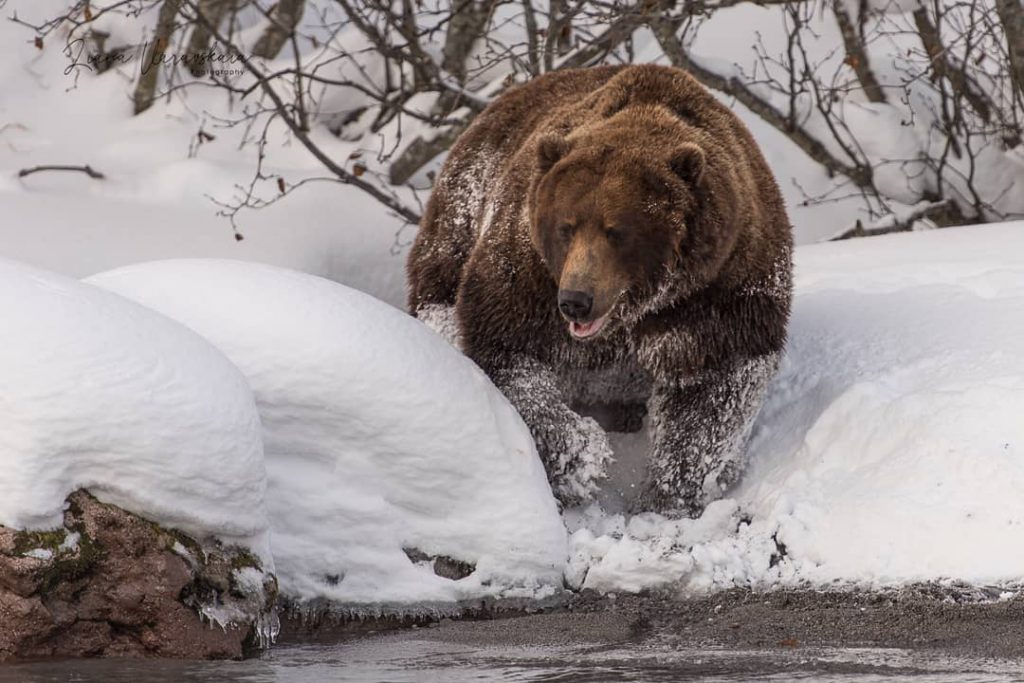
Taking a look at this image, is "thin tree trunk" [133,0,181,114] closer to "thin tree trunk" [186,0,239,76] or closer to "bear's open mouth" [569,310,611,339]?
"thin tree trunk" [186,0,239,76]

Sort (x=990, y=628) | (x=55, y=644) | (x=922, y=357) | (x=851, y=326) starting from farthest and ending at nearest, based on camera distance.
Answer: (x=851, y=326) → (x=922, y=357) → (x=990, y=628) → (x=55, y=644)

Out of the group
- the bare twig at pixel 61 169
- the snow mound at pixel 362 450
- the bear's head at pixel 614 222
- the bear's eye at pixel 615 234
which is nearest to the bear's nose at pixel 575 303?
the bear's head at pixel 614 222

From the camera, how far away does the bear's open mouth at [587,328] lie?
16.0ft

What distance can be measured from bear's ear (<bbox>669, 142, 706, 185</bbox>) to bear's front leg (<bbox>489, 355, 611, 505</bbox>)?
89cm

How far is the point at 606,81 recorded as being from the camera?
6.08 m

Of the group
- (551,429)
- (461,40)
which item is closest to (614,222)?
(551,429)

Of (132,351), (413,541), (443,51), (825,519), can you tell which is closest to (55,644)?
Result: (132,351)

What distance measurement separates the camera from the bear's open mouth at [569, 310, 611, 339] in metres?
4.87

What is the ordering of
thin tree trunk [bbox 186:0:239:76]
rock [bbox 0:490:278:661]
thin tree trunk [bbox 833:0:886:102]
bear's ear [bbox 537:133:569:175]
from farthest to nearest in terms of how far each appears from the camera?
thin tree trunk [bbox 186:0:239:76] → thin tree trunk [bbox 833:0:886:102] → bear's ear [bbox 537:133:569:175] → rock [bbox 0:490:278:661]

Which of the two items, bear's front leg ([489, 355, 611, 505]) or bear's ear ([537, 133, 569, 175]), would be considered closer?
bear's ear ([537, 133, 569, 175])

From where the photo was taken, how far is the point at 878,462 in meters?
5.05

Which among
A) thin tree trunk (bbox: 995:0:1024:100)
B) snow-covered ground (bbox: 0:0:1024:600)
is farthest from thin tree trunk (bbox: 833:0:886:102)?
snow-covered ground (bbox: 0:0:1024:600)

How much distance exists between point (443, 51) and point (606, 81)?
409 centimetres

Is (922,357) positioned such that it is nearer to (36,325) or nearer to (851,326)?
(851,326)
